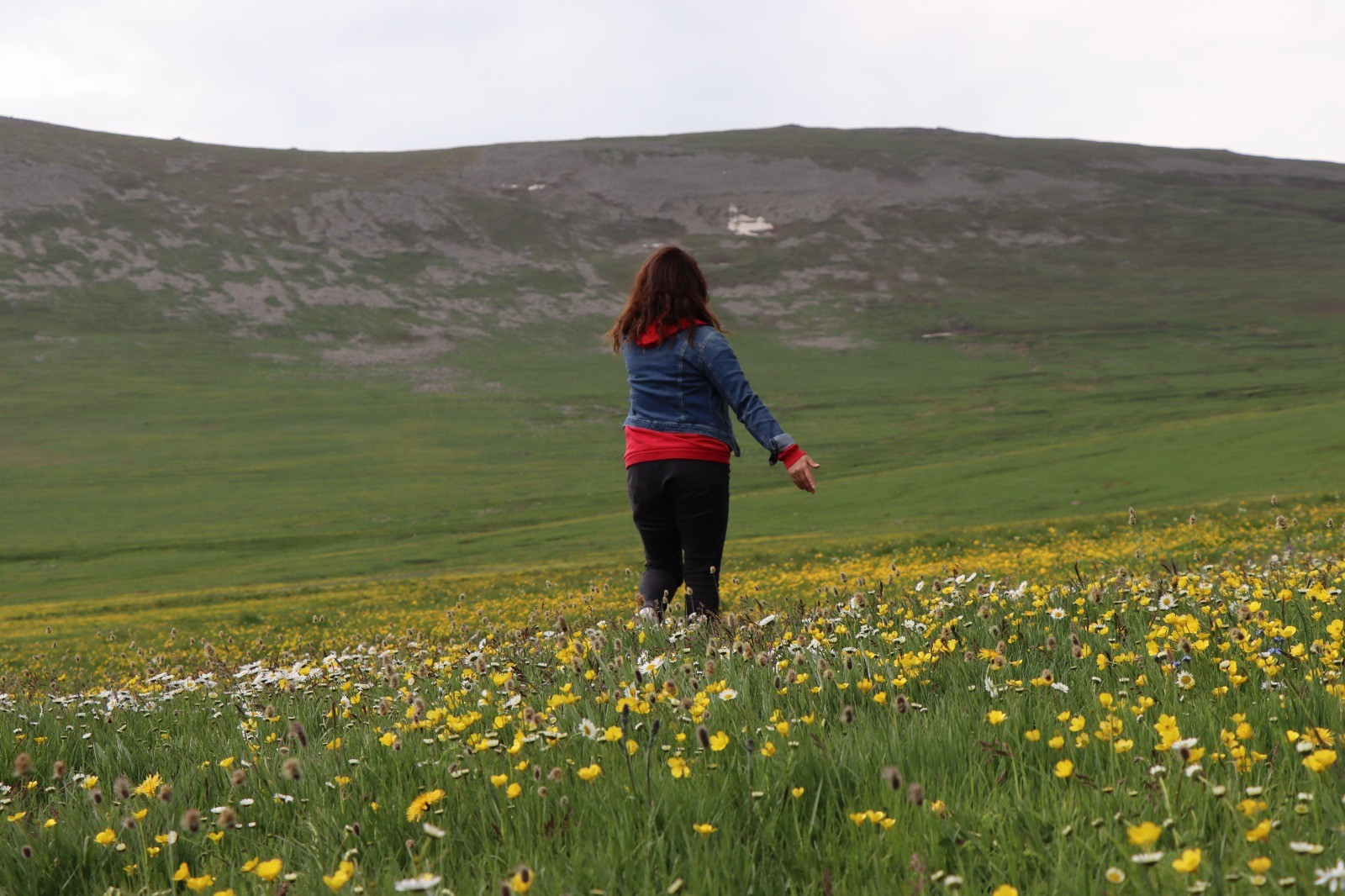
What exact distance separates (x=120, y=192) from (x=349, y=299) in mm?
53123

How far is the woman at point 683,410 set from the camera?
7.87 metres

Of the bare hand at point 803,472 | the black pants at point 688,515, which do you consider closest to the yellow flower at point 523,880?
the bare hand at point 803,472

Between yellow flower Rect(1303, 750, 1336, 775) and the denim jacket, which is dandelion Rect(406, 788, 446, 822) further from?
the denim jacket

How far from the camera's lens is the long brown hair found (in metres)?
7.92

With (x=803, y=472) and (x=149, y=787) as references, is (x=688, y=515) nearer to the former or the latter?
(x=803, y=472)

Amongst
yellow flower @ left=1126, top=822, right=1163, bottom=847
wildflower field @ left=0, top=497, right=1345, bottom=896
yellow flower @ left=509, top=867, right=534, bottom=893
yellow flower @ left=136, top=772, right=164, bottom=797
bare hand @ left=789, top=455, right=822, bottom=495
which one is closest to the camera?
yellow flower @ left=1126, top=822, right=1163, bottom=847

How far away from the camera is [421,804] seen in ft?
10.2

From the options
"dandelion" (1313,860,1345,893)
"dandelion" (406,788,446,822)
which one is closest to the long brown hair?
"dandelion" (406,788,446,822)

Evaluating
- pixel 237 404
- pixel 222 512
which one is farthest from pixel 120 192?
pixel 222 512

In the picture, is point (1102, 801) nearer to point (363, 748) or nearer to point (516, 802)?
point (516, 802)

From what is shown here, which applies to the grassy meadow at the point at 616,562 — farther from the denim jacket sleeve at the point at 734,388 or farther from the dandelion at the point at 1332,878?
the denim jacket sleeve at the point at 734,388

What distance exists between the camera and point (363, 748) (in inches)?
163

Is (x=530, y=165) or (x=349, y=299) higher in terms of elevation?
(x=530, y=165)

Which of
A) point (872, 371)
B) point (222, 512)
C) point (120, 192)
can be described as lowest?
point (222, 512)
